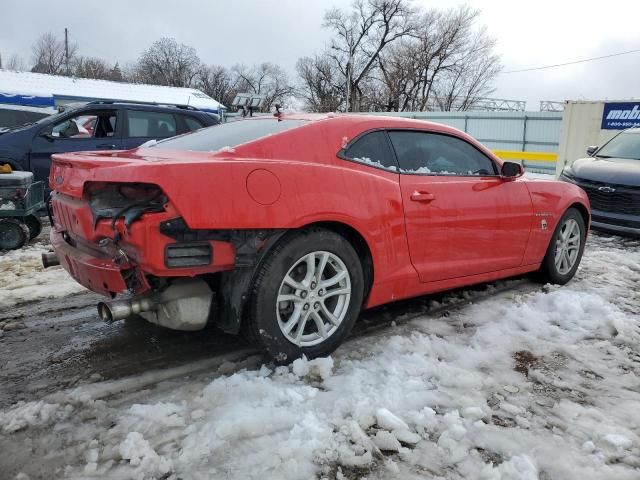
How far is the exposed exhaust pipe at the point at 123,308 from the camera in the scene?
2.73m

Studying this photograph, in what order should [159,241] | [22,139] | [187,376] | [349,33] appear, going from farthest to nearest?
[349,33], [22,139], [187,376], [159,241]

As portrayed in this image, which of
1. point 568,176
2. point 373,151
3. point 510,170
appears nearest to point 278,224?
point 373,151

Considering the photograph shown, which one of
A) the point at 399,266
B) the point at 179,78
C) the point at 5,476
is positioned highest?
the point at 179,78

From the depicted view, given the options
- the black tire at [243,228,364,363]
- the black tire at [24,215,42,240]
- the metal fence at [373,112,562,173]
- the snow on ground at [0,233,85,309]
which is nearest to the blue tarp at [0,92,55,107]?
the metal fence at [373,112,562,173]

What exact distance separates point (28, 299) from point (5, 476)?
2471mm

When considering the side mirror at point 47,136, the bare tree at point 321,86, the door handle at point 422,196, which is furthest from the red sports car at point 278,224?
the bare tree at point 321,86

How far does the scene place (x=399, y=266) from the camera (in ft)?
11.3

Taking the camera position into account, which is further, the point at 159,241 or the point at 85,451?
the point at 159,241

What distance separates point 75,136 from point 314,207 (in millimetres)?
6388

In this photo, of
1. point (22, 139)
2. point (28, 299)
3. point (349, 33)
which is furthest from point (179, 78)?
point (28, 299)

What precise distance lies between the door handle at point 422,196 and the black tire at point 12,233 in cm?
468

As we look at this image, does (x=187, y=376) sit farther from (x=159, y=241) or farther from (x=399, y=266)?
(x=399, y=266)

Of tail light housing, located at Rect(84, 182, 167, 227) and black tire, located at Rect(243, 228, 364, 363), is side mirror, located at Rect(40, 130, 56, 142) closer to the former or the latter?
tail light housing, located at Rect(84, 182, 167, 227)

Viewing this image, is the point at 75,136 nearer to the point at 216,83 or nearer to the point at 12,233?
the point at 12,233
